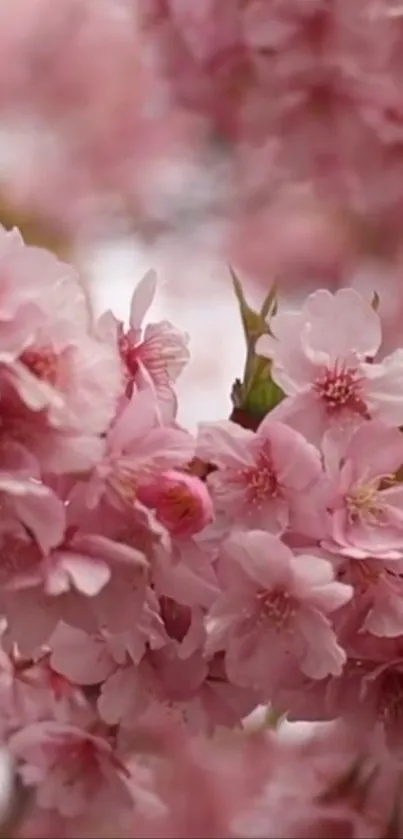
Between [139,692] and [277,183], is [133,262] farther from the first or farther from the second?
[139,692]

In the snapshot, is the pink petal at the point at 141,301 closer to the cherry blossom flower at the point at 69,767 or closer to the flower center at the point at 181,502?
the flower center at the point at 181,502

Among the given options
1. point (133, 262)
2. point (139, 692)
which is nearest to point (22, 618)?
point (139, 692)

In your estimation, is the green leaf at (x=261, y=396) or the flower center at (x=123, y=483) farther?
the green leaf at (x=261, y=396)

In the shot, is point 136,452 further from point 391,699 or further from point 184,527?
point 391,699

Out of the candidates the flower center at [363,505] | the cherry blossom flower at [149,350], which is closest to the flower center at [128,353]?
the cherry blossom flower at [149,350]

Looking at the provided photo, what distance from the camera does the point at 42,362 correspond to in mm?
413

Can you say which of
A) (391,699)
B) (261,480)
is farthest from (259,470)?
(391,699)

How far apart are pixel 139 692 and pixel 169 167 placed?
0.37 meters

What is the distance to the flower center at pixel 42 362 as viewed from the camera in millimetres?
411

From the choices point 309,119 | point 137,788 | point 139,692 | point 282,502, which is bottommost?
point 137,788

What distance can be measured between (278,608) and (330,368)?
0.10 meters

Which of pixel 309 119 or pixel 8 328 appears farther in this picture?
pixel 309 119

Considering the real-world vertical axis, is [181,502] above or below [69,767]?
above

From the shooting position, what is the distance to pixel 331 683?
1.68 ft
